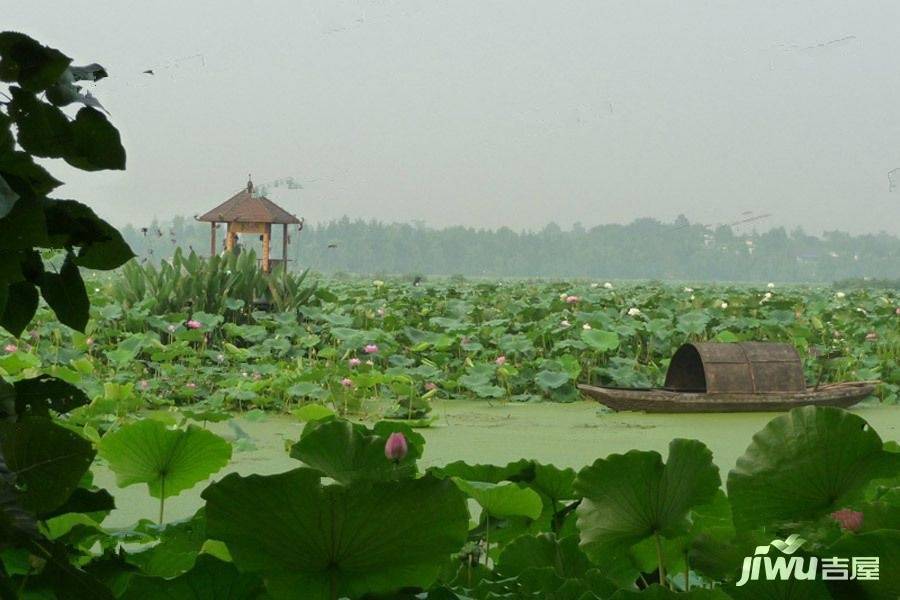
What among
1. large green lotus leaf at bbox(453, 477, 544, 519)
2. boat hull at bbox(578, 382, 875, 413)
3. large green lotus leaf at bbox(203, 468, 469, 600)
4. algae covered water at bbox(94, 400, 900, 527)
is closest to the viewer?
large green lotus leaf at bbox(203, 468, 469, 600)

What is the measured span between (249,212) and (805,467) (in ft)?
25.9

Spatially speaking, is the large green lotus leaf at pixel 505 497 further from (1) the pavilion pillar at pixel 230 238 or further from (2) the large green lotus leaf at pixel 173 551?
(1) the pavilion pillar at pixel 230 238

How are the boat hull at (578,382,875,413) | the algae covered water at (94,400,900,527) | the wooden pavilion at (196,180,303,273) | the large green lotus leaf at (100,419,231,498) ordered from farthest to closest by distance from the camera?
the wooden pavilion at (196,180,303,273), the boat hull at (578,382,875,413), the algae covered water at (94,400,900,527), the large green lotus leaf at (100,419,231,498)

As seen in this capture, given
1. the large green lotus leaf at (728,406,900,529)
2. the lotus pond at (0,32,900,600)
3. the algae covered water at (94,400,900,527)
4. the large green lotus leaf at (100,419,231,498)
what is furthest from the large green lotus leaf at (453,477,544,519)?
the algae covered water at (94,400,900,527)

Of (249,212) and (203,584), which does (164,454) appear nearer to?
(203,584)

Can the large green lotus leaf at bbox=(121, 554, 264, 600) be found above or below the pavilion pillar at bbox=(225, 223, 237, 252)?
below

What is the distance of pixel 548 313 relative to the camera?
6.21 meters

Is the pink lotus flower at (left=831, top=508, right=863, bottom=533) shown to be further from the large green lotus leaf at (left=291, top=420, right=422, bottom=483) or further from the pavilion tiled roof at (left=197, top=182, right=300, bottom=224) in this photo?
the pavilion tiled roof at (left=197, top=182, right=300, bottom=224)

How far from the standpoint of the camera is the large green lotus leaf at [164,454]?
803mm

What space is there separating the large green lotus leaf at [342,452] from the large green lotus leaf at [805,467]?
0.17 meters

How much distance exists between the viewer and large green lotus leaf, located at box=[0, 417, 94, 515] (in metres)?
0.44

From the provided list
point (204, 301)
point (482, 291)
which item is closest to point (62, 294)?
point (204, 301)

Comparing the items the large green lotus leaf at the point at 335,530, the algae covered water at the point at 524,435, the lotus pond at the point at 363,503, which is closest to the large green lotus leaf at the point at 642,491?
the lotus pond at the point at 363,503

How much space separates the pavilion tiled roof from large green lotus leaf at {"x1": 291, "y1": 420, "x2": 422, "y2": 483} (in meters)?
7.72
